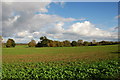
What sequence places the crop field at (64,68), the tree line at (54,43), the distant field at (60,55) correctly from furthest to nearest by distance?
the tree line at (54,43)
the distant field at (60,55)
the crop field at (64,68)

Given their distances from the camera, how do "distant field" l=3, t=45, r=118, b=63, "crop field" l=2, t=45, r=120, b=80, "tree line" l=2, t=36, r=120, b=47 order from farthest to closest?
"tree line" l=2, t=36, r=120, b=47
"distant field" l=3, t=45, r=118, b=63
"crop field" l=2, t=45, r=120, b=80

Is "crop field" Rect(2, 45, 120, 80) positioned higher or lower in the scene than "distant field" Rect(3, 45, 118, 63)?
higher

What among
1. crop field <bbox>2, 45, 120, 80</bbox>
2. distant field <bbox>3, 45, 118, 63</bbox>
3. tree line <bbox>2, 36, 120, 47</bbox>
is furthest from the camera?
tree line <bbox>2, 36, 120, 47</bbox>

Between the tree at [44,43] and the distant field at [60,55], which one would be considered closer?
the distant field at [60,55]

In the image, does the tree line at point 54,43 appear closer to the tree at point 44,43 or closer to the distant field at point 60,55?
the tree at point 44,43

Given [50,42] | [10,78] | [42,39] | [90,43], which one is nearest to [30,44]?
[42,39]

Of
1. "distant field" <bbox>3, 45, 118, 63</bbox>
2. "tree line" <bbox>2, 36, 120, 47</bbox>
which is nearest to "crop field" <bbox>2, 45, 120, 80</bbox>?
"distant field" <bbox>3, 45, 118, 63</bbox>

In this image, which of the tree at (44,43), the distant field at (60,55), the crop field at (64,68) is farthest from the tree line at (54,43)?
the crop field at (64,68)

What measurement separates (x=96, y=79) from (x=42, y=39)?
10043cm

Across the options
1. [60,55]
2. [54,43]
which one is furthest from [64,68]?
[54,43]

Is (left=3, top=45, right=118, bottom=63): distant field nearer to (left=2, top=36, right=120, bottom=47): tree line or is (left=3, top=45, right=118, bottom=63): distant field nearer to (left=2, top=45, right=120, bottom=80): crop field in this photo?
(left=2, top=45, right=120, bottom=80): crop field

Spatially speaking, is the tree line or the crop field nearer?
the crop field

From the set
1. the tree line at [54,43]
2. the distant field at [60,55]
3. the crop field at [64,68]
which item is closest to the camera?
the crop field at [64,68]

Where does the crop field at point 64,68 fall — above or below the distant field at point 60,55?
above
